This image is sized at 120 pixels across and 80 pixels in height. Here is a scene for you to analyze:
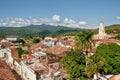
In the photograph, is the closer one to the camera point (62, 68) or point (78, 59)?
point (78, 59)

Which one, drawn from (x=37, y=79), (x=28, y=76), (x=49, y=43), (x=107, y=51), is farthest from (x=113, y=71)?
(x=49, y=43)

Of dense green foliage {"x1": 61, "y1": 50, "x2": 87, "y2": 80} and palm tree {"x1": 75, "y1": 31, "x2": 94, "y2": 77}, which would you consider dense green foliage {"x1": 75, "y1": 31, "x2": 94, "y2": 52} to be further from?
dense green foliage {"x1": 61, "y1": 50, "x2": 87, "y2": 80}

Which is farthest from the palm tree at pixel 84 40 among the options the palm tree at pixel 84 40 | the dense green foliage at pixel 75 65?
the dense green foliage at pixel 75 65

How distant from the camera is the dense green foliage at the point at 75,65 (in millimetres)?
31016

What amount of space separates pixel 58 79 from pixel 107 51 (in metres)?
9.85

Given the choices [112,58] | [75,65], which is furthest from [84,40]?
[112,58]

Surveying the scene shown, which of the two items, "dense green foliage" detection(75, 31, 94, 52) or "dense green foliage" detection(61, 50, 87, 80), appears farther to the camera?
"dense green foliage" detection(75, 31, 94, 52)

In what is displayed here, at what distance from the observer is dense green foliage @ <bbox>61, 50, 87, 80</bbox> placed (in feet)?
102

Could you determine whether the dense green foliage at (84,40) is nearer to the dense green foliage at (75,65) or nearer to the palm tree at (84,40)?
the palm tree at (84,40)

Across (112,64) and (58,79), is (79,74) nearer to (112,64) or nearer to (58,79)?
(58,79)

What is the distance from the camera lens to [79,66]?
105 ft

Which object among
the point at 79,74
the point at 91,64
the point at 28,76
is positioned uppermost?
the point at 91,64

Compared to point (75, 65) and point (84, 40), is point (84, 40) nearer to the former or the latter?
point (84, 40)

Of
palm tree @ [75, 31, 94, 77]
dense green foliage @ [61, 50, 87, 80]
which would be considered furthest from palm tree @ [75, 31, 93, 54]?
dense green foliage @ [61, 50, 87, 80]
